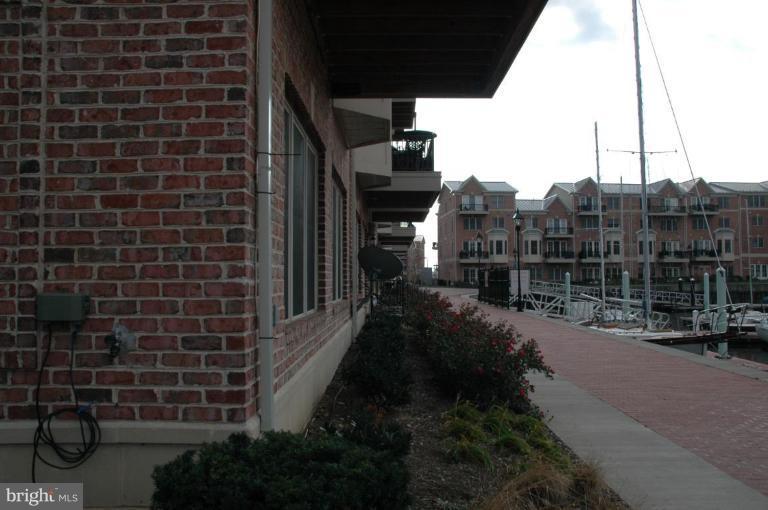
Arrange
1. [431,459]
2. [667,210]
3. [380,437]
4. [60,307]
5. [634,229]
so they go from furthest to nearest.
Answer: [667,210], [634,229], [431,459], [60,307], [380,437]

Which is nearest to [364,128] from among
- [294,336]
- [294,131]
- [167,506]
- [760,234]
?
[294,131]

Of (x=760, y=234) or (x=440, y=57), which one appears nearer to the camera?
(x=440, y=57)

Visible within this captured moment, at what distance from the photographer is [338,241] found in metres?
10.3

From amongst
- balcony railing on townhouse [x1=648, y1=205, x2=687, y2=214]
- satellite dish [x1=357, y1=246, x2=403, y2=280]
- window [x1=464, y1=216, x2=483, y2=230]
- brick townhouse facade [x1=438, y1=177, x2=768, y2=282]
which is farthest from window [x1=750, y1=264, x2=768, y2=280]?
satellite dish [x1=357, y1=246, x2=403, y2=280]

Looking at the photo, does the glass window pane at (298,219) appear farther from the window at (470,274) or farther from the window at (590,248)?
the window at (590,248)

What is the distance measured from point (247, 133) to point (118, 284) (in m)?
1.17

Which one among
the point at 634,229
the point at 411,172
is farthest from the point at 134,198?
the point at 634,229

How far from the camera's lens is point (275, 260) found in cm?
458

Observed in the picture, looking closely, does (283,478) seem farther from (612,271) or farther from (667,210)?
(667,210)

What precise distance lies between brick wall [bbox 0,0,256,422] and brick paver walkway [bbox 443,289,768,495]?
4.24 meters

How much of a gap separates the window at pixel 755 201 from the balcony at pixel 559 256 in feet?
71.4

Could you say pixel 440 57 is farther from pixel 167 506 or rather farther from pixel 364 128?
pixel 167 506

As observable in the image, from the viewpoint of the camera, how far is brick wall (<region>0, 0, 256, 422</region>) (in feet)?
12.7

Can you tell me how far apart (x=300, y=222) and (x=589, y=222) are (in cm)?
7607
